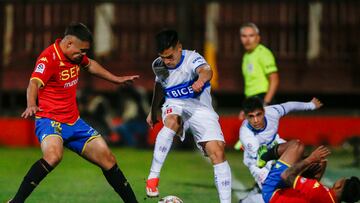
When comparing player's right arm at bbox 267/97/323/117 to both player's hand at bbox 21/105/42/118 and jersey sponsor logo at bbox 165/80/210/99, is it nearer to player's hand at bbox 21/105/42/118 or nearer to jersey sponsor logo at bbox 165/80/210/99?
jersey sponsor logo at bbox 165/80/210/99

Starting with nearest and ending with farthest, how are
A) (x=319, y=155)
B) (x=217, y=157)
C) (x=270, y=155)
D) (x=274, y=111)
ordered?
1. (x=319, y=155)
2. (x=217, y=157)
3. (x=270, y=155)
4. (x=274, y=111)

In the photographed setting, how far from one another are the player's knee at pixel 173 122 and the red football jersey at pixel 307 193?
166cm

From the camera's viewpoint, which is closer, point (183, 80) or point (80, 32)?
point (80, 32)

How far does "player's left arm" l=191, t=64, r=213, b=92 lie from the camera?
10.9m

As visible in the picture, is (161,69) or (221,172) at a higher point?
(161,69)

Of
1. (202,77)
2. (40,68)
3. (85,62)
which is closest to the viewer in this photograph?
(40,68)

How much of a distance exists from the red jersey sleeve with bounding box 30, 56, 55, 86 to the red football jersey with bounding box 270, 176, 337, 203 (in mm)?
2627

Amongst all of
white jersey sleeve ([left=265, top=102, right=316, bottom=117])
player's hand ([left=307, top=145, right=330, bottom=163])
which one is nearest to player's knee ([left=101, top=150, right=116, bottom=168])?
player's hand ([left=307, top=145, right=330, bottom=163])

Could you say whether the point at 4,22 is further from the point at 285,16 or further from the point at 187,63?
the point at 187,63

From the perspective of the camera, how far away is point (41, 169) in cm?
1066

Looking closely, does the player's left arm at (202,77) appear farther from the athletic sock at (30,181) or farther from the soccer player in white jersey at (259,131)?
the athletic sock at (30,181)

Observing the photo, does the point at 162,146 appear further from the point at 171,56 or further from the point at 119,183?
the point at 171,56

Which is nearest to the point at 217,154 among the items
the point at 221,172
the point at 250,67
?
the point at 221,172

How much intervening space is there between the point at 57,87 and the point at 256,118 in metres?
2.54
